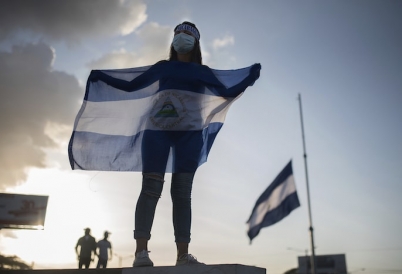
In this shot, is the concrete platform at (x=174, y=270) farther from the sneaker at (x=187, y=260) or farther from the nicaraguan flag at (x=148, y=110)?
the nicaraguan flag at (x=148, y=110)

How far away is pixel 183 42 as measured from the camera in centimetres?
432

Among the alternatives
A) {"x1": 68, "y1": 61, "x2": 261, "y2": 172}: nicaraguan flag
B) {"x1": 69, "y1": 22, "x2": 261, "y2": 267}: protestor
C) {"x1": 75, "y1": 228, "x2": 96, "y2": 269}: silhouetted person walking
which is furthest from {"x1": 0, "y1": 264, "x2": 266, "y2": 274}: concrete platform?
{"x1": 75, "y1": 228, "x2": 96, "y2": 269}: silhouetted person walking

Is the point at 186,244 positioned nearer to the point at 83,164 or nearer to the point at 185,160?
the point at 185,160

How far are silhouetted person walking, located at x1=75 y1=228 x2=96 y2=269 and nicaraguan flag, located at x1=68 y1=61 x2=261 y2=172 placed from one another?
887 cm

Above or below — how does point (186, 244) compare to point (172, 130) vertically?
below

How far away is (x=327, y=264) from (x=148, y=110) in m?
82.6

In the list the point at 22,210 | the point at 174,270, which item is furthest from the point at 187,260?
the point at 22,210

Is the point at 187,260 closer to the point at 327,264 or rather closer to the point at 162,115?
the point at 162,115

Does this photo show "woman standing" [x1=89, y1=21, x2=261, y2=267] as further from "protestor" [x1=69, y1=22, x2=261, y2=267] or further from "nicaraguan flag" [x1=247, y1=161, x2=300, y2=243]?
"nicaraguan flag" [x1=247, y1=161, x2=300, y2=243]

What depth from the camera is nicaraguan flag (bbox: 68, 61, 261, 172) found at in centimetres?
418

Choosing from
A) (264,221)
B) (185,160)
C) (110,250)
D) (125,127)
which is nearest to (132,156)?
(125,127)

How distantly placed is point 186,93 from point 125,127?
0.75 metres

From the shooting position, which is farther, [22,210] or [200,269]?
[22,210]

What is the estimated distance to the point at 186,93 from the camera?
4.26 meters
